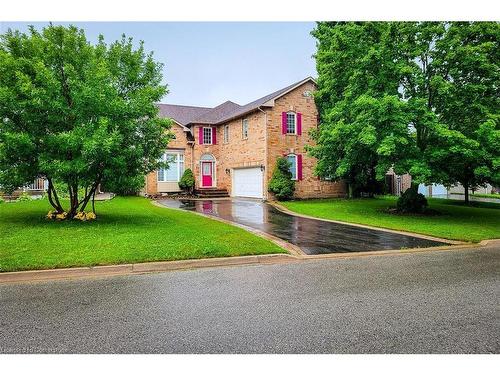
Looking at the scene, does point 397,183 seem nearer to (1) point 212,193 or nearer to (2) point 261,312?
(1) point 212,193

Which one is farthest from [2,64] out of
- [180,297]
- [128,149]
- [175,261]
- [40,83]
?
[180,297]

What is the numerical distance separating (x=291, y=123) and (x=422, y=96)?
10259mm

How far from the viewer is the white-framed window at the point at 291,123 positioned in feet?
76.3

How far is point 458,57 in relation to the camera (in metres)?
13.1

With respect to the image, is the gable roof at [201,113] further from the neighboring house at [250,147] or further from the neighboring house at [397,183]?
the neighboring house at [397,183]

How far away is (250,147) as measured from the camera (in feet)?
79.3

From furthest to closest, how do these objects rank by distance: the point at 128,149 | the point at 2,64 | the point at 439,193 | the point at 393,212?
the point at 439,193
the point at 393,212
the point at 128,149
the point at 2,64

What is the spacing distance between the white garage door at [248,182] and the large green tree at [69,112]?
40.4 ft

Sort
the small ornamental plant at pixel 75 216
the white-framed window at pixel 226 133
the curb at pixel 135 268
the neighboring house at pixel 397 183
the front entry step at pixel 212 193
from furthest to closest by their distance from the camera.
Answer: the neighboring house at pixel 397 183
the white-framed window at pixel 226 133
the front entry step at pixel 212 193
the small ornamental plant at pixel 75 216
the curb at pixel 135 268

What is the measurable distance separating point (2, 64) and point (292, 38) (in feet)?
26.9

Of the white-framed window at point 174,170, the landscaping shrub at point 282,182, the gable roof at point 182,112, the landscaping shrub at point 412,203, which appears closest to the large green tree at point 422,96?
the landscaping shrub at point 412,203

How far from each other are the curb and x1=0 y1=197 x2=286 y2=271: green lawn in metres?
0.21

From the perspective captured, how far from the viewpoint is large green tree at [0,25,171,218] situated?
9891 mm

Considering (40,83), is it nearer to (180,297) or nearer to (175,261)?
(175,261)
